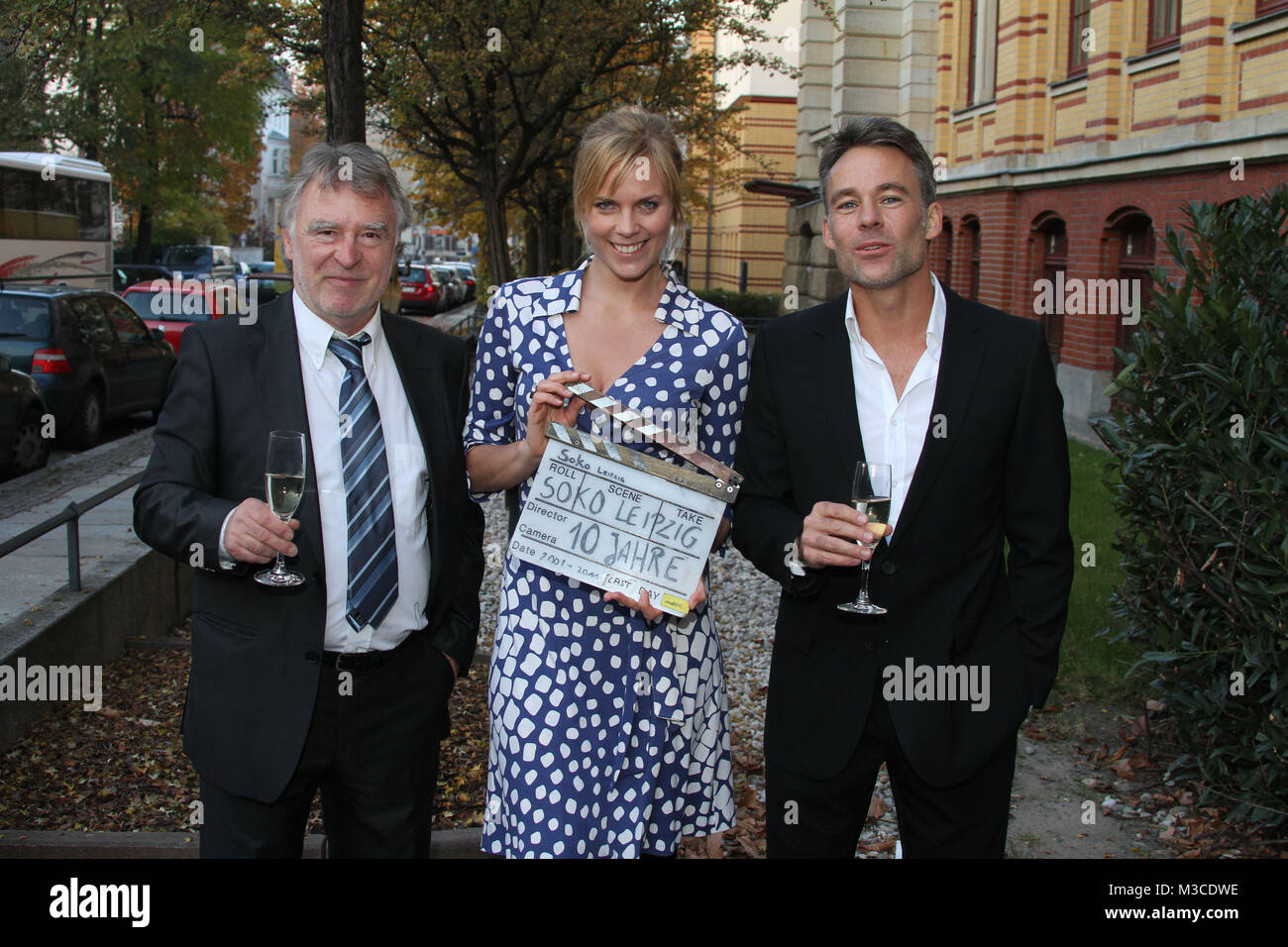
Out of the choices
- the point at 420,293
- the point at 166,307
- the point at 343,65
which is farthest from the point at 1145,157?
the point at 420,293

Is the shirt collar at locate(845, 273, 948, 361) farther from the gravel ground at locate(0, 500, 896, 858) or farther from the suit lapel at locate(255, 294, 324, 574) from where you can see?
the gravel ground at locate(0, 500, 896, 858)

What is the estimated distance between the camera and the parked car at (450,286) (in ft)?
185

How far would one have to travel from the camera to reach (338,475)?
10.6 ft

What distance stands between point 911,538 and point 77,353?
14708mm

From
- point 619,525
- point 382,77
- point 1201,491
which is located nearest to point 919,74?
point 382,77

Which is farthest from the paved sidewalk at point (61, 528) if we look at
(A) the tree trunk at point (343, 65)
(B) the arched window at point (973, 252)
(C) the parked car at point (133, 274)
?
(C) the parked car at point (133, 274)

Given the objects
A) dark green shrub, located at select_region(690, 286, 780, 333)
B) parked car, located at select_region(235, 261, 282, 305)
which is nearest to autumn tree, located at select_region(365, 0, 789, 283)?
parked car, located at select_region(235, 261, 282, 305)

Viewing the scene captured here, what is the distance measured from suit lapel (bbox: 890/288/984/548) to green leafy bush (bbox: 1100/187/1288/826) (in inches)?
80.9

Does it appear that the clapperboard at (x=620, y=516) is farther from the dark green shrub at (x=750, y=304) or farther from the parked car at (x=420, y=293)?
the parked car at (x=420, y=293)

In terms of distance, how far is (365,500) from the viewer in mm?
3232

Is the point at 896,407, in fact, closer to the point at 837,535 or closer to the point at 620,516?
the point at 837,535

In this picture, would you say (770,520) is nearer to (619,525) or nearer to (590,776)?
(619,525)

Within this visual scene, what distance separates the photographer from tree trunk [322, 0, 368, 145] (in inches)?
325

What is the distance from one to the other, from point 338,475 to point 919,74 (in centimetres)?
2364
